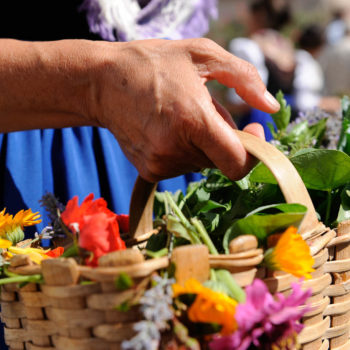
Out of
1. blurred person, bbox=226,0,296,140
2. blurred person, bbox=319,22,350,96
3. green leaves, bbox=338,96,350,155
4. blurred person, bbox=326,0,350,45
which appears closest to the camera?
green leaves, bbox=338,96,350,155

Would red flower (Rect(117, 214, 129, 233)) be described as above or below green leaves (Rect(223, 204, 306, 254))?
below

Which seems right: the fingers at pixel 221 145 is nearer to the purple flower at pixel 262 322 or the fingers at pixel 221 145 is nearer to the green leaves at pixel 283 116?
the purple flower at pixel 262 322

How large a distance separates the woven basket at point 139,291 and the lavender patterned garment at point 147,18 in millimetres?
508

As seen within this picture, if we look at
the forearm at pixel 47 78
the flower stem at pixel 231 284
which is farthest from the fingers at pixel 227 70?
the flower stem at pixel 231 284

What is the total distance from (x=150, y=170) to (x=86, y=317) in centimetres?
25

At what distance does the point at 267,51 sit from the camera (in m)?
2.94

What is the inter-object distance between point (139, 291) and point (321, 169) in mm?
316

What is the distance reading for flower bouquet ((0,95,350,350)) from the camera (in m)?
0.43

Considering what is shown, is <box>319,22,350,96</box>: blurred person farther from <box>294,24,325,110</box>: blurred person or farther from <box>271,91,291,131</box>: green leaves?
<box>271,91,291,131</box>: green leaves

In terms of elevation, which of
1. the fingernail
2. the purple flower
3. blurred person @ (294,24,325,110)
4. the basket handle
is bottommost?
blurred person @ (294,24,325,110)

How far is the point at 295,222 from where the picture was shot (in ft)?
1.61

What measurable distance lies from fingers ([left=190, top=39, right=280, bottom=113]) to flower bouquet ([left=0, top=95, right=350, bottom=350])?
83 millimetres

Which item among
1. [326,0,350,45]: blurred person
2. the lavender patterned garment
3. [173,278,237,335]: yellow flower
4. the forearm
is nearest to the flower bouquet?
[173,278,237,335]: yellow flower

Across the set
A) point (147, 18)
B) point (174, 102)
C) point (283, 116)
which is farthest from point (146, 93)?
point (147, 18)
